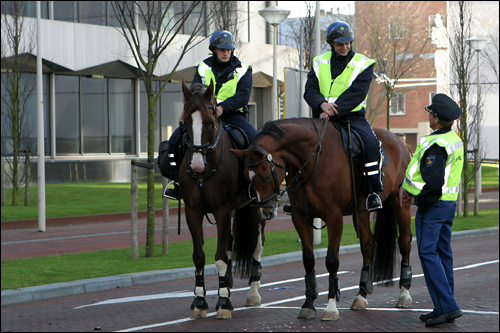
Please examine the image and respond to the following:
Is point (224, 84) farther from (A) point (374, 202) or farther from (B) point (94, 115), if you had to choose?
(B) point (94, 115)

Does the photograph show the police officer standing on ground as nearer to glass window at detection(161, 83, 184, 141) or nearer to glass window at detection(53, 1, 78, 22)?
glass window at detection(53, 1, 78, 22)

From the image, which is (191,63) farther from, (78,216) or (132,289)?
(132,289)

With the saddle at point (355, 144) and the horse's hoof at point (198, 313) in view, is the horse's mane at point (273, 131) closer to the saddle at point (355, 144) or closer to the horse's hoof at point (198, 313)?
the saddle at point (355, 144)

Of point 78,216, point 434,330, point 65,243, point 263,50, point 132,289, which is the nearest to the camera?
point 434,330

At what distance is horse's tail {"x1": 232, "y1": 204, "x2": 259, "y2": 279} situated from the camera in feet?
26.8

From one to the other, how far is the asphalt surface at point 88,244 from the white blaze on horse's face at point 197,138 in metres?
3.22

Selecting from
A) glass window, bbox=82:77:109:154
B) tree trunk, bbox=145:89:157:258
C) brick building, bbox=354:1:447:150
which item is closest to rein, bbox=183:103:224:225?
tree trunk, bbox=145:89:157:258

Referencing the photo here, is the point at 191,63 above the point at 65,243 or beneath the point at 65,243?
above

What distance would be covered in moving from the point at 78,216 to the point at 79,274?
32.4 ft

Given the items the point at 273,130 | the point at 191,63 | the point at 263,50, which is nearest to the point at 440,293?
the point at 273,130

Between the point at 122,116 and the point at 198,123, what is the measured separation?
93.5 ft

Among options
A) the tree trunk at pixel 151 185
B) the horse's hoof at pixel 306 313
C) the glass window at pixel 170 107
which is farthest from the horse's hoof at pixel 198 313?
the glass window at pixel 170 107

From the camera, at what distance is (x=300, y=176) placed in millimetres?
6977


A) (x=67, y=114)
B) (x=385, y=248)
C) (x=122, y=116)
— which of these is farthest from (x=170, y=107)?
(x=385, y=248)
